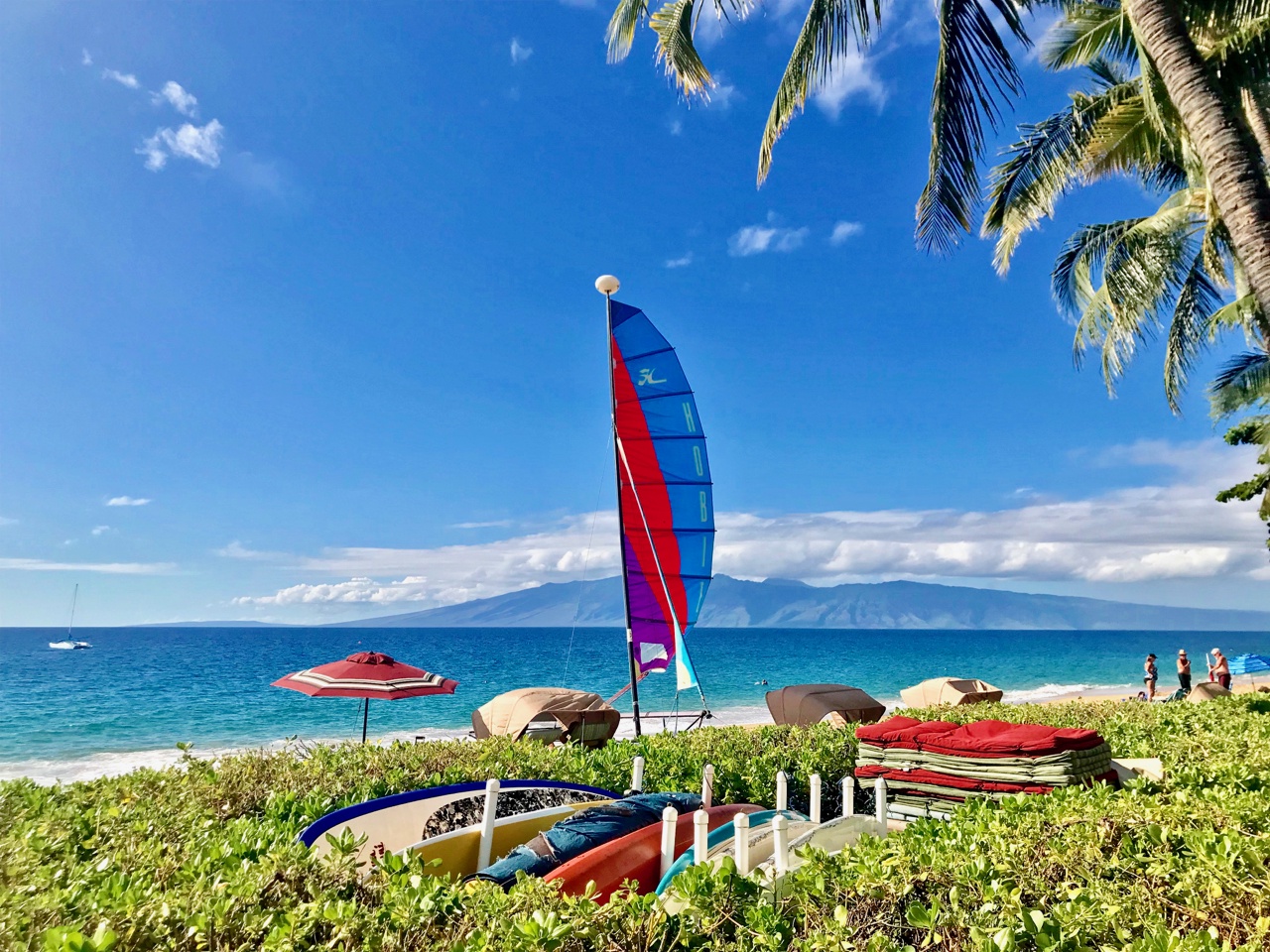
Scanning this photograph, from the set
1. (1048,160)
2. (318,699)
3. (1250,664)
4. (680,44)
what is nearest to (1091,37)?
(1048,160)

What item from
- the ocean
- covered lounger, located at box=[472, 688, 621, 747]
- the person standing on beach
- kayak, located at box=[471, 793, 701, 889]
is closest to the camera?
kayak, located at box=[471, 793, 701, 889]

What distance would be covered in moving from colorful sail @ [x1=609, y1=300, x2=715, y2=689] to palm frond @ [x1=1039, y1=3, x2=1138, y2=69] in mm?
7175

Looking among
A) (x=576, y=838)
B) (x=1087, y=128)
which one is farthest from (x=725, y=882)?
(x=1087, y=128)

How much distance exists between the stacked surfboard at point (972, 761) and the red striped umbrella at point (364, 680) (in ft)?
24.2

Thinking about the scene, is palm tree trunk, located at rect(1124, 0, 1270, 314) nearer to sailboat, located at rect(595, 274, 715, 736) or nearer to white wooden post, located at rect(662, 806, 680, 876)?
white wooden post, located at rect(662, 806, 680, 876)

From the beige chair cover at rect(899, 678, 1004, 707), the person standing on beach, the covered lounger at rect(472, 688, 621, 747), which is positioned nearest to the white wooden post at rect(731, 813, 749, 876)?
the covered lounger at rect(472, 688, 621, 747)

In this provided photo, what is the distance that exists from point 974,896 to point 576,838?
5.53ft

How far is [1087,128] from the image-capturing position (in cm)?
980

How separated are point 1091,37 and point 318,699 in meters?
42.3

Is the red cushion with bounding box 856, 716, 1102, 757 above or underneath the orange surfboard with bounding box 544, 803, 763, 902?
above

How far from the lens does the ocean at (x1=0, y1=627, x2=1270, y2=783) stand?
26.8 m

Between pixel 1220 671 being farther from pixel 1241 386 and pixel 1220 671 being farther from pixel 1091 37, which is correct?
pixel 1091 37

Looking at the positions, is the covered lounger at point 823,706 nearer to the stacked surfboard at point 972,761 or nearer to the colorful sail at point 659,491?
the colorful sail at point 659,491

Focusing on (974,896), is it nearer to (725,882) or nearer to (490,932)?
(725,882)
